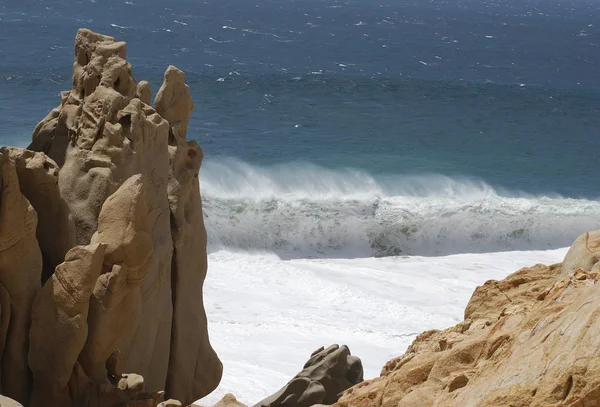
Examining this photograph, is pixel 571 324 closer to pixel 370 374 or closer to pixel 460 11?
pixel 370 374

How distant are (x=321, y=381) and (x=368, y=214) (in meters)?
16.4

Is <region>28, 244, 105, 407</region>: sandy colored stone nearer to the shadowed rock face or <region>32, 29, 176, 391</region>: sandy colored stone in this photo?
the shadowed rock face

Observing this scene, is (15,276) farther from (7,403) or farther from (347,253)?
(347,253)

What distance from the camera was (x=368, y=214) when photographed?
27.0m

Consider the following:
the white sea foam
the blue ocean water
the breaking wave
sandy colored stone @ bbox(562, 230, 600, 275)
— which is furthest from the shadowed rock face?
the blue ocean water

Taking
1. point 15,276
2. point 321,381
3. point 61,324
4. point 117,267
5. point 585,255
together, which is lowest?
point 321,381

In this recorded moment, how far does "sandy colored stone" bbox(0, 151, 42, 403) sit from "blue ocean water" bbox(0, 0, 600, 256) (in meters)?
15.1

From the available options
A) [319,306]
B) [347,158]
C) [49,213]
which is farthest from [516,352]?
[347,158]

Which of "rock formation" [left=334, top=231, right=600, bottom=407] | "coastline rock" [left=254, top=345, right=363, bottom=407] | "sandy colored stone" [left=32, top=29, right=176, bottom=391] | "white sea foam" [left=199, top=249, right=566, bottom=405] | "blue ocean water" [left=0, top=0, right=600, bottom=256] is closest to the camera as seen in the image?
"rock formation" [left=334, top=231, right=600, bottom=407]

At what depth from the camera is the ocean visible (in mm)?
18969

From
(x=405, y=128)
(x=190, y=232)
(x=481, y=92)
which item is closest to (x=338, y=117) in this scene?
(x=405, y=128)

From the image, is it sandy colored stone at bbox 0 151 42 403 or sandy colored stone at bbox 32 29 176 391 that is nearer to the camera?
sandy colored stone at bbox 0 151 42 403

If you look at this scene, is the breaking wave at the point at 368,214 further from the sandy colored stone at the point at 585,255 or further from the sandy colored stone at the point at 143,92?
the sandy colored stone at the point at 585,255

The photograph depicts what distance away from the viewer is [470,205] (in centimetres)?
2864
